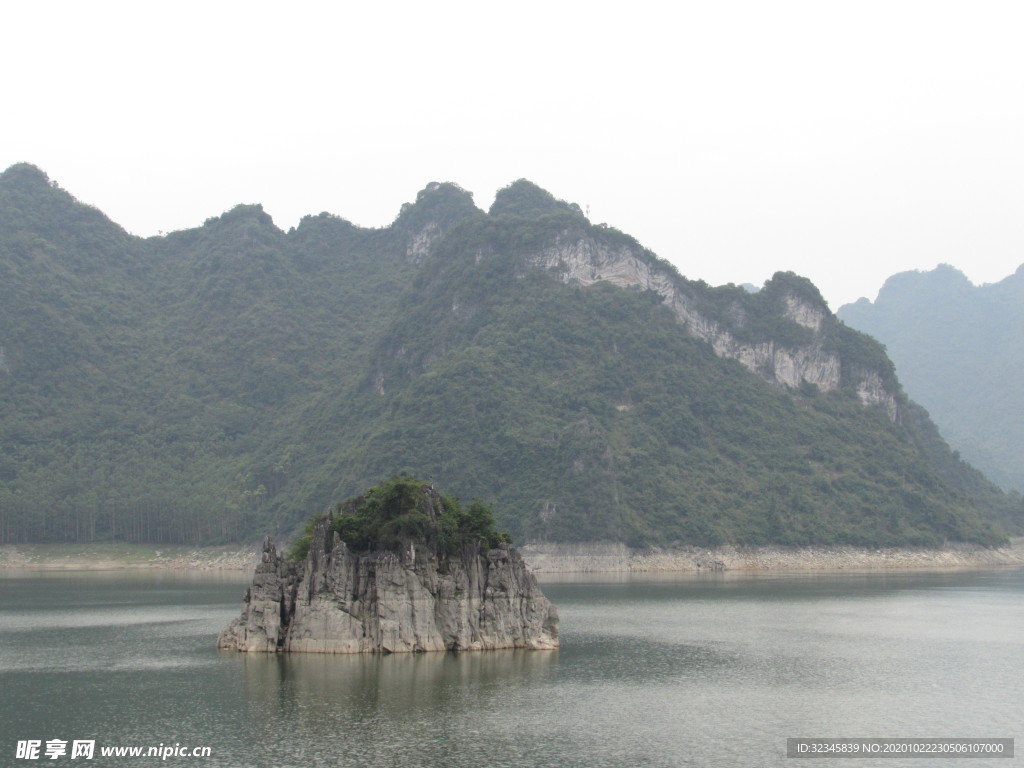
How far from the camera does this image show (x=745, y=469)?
179500mm

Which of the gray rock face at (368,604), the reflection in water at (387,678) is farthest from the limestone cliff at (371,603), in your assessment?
the reflection in water at (387,678)

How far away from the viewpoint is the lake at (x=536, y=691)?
38469mm

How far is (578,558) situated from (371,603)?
92.4m

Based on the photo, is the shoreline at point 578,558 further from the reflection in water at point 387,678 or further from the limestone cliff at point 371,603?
the reflection in water at point 387,678

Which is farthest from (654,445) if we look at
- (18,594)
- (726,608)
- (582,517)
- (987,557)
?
(18,594)

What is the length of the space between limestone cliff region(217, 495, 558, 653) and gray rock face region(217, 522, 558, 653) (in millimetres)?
49

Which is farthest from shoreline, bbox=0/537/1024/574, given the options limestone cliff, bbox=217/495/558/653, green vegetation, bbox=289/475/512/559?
limestone cliff, bbox=217/495/558/653

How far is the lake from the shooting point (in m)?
38.5

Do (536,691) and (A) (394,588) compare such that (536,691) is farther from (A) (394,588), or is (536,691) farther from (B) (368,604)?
(B) (368,604)

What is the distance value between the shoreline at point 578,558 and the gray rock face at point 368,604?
8343 centimetres

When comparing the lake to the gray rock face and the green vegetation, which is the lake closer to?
the gray rock face

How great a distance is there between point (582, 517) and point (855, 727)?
10720cm

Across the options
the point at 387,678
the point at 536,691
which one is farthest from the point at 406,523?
the point at 536,691

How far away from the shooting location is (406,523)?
57.8 metres
